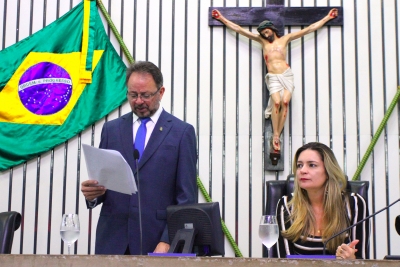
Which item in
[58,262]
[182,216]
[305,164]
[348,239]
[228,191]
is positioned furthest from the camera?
[228,191]

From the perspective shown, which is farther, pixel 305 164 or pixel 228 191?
pixel 228 191

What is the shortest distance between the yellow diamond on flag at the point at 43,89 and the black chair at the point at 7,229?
2.13 metres

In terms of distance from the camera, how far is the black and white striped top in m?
2.71

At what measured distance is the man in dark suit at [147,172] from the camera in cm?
270

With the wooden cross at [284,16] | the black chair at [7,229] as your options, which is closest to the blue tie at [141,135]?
the black chair at [7,229]

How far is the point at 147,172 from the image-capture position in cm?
Answer: 275

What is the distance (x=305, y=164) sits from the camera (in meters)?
2.92

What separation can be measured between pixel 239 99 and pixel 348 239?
2120 mm

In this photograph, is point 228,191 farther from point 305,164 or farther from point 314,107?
point 305,164

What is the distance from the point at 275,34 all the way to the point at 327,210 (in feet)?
6.93

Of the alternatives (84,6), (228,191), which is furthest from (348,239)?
(84,6)

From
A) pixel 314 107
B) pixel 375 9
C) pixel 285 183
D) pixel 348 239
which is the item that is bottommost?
pixel 348 239

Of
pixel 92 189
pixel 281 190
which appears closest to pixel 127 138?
pixel 92 189

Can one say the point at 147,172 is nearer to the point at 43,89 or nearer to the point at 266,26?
the point at 266,26
